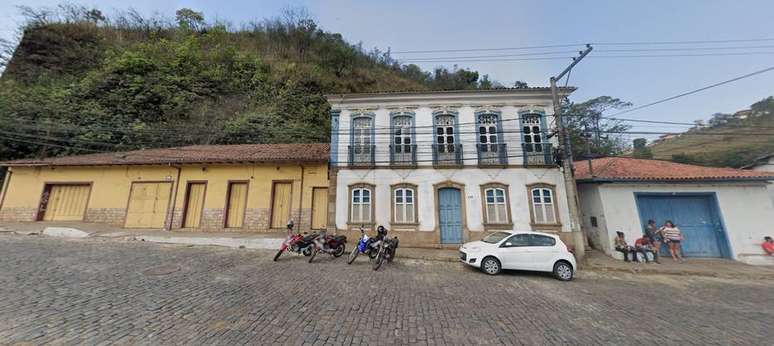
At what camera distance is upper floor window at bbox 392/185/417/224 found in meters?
11.4

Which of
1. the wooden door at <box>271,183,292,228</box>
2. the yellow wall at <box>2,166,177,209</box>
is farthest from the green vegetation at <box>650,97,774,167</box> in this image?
the yellow wall at <box>2,166,177,209</box>

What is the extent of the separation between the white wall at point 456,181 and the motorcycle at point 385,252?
2.74 metres

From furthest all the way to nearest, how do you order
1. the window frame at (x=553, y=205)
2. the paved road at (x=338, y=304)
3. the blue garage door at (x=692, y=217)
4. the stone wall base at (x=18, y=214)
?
the stone wall base at (x=18, y=214) < the window frame at (x=553, y=205) < the blue garage door at (x=692, y=217) < the paved road at (x=338, y=304)

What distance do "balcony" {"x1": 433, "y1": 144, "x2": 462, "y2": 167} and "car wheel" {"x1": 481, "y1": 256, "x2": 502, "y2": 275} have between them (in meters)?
4.99

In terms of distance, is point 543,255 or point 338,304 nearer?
point 338,304

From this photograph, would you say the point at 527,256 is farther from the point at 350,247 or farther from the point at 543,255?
the point at 350,247

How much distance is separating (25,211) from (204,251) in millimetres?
12933

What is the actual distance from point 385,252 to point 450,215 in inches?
168

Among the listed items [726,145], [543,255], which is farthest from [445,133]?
[726,145]

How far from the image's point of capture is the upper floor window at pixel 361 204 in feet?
37.9

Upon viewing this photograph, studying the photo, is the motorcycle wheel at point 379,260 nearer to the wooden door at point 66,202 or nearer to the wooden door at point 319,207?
the wooden door at point 319,207

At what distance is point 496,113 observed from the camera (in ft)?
39.5

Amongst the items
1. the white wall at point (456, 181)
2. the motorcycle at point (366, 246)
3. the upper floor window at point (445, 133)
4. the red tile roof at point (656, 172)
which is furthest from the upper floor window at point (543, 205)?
the motorcycle at point (366, 246)

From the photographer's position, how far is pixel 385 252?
8.43m
